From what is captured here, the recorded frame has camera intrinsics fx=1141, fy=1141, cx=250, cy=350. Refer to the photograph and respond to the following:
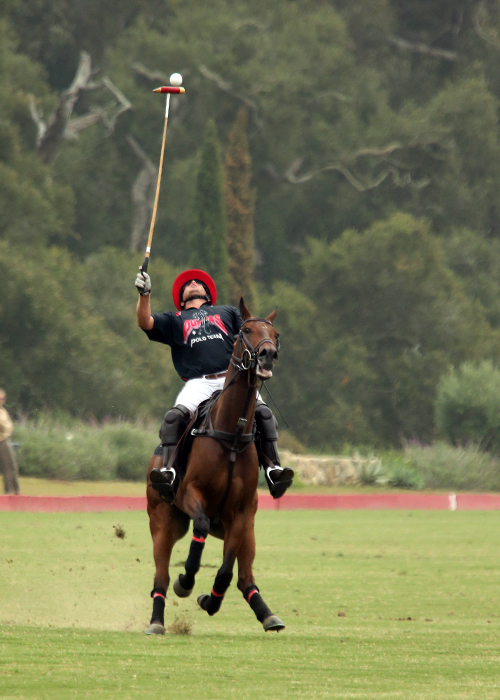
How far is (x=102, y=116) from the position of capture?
46.4m

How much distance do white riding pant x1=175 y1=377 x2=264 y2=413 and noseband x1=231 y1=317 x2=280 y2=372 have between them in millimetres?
729

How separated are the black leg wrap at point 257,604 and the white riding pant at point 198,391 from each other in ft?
4.54

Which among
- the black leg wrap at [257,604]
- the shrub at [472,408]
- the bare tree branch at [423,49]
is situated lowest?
the shrub at [472,408]

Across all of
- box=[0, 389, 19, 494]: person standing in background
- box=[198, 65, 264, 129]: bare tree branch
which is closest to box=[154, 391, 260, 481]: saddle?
box=[0, 389, 19, 494]: person standing in background

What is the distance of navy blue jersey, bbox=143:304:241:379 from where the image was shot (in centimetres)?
858

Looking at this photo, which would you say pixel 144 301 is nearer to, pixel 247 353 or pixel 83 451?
pixel 247 353

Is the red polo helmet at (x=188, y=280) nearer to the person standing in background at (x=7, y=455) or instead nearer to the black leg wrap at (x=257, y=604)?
the black leg wrap at (x=257, y=604)

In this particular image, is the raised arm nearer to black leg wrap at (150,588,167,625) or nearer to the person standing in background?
black leg wrap at (150,588,167,625)

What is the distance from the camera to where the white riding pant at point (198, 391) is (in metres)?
8.53

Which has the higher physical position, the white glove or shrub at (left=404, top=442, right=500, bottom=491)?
the white glove

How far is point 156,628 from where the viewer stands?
8.30 m

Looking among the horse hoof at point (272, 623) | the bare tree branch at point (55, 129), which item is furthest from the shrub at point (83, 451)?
the bare tree branch at point (55, 129)

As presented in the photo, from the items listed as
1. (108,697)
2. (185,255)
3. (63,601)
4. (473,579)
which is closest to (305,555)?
(473,579)

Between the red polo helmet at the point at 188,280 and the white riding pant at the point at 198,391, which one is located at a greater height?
the red polo helmet at the point at 188,280
